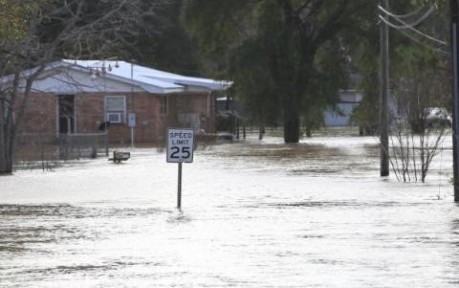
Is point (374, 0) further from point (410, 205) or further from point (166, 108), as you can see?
point (410, 205)

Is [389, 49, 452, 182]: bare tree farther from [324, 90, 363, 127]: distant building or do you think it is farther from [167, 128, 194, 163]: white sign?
[324, 90, 363, 127]: distant building

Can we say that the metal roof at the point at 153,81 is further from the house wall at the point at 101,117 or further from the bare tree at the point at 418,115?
the bare tree at the point at 418,115

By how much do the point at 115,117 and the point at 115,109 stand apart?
463 millimetres

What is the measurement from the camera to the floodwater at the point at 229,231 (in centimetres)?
1159

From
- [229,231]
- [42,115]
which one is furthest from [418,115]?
[42,115]

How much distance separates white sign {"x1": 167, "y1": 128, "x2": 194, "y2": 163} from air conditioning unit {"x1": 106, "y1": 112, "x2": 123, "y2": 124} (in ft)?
131

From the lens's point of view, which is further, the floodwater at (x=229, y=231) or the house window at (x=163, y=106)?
the house window at (x=163, y=106)

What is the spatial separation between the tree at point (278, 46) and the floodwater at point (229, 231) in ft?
84.4

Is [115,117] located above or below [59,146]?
above

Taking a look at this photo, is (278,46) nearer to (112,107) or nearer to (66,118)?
(112,107)


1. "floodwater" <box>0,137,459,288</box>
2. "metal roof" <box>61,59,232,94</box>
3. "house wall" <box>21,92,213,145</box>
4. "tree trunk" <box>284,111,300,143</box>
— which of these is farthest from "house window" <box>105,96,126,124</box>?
"floodwater" <box>0,137,459,288</box>

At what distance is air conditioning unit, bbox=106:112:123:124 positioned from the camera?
2339 inches

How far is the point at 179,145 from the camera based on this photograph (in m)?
19.7

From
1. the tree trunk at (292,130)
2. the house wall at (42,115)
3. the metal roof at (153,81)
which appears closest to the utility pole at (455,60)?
the metal roof at (153,81)
